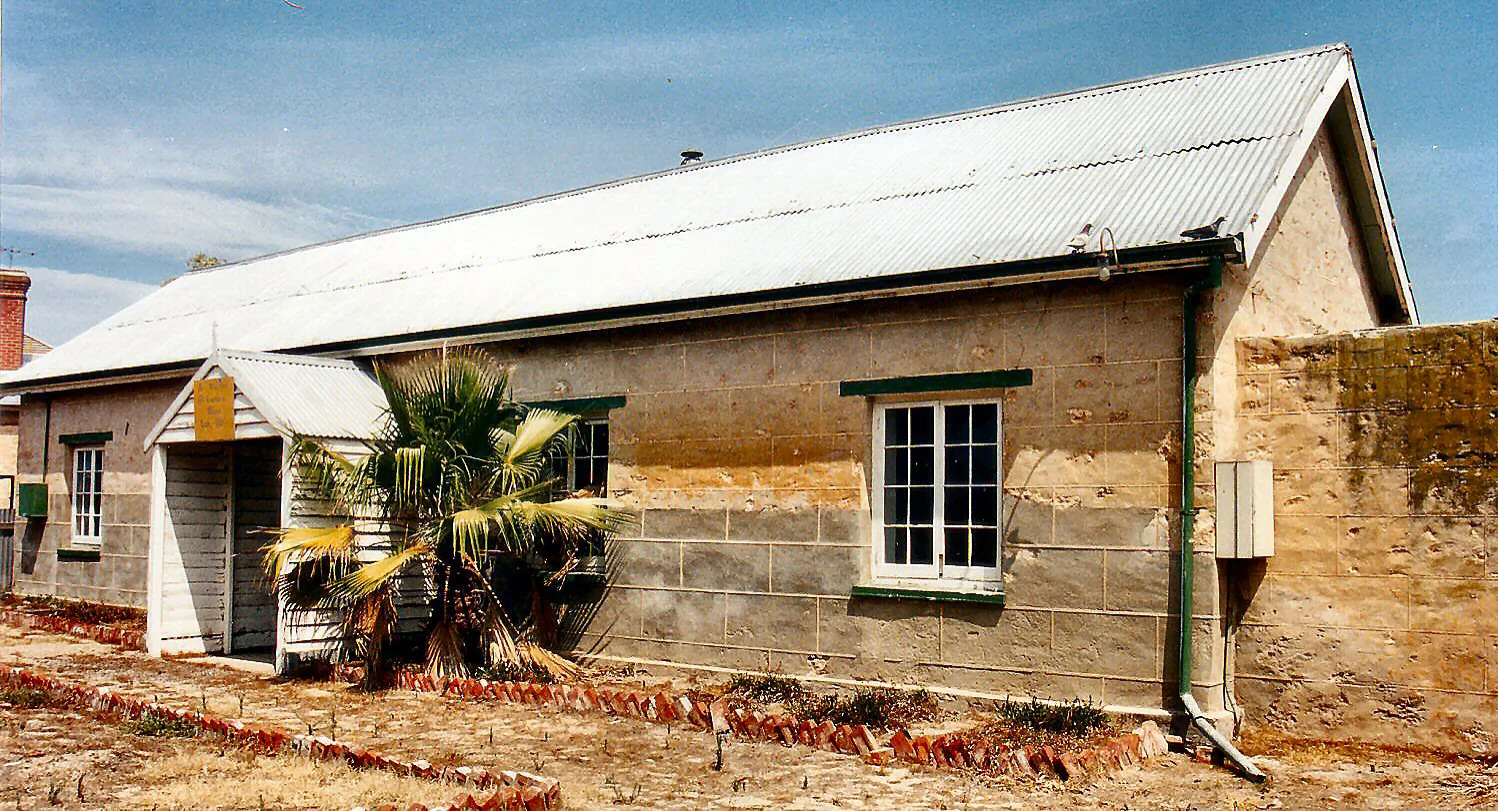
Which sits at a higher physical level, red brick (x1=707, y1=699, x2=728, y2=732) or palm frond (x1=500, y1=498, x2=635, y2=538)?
palm frond (x1=500, y1=498, x2=635, y2=538)

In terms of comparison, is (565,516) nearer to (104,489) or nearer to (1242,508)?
(1242,508)

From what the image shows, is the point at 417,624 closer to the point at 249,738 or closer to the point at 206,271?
the point at 249,738

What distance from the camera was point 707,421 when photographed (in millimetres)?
12500

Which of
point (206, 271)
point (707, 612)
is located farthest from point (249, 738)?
point (206, 271)

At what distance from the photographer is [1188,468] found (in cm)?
973

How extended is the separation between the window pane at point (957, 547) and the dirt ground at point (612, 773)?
7.58 feet

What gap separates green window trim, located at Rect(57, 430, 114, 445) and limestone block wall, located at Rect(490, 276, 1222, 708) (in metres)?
8.06

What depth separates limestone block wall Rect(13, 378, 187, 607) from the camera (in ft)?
59.0

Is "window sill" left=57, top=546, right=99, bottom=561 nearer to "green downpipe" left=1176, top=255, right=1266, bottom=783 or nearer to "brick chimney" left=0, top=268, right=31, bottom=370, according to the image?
"brick chimney" left=0, top=268, right=31, bottom=370

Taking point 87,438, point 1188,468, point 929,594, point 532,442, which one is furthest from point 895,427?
point 87,438

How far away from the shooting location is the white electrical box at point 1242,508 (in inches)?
376

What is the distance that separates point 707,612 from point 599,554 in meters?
1.54

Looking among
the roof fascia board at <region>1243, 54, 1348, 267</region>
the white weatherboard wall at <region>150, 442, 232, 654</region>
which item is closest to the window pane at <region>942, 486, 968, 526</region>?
the roof fascia board at <region>1243, 54, 1348, 267</region>

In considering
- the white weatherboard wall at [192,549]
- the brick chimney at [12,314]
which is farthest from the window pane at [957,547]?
the brick chimney at [12,314]
